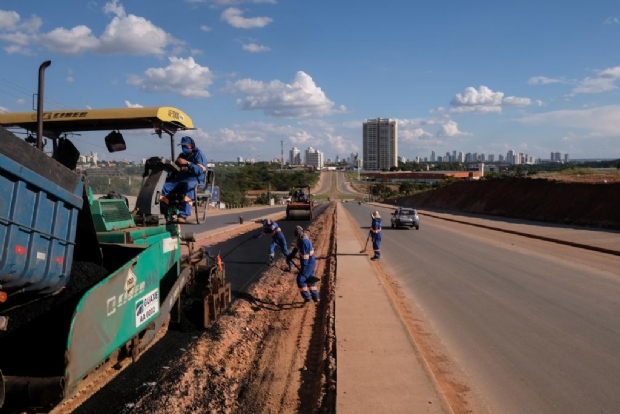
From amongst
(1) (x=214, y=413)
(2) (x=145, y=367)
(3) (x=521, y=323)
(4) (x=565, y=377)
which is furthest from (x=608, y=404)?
(2) (x=145, y=367)

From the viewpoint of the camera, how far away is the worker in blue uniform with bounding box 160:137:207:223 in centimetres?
805

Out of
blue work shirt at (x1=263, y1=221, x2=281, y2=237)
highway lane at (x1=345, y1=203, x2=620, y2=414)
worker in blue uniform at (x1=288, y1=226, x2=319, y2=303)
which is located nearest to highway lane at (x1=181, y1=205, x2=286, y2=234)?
blue work shirt at (x1=263, y1=221, x2=281, y2=237)

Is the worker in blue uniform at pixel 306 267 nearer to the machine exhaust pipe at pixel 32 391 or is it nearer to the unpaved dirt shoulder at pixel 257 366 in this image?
the unpaved dirt shoulder at pixel 257 366

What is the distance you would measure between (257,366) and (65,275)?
10.3 ft

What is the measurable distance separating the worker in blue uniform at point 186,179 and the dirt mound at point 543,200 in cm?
2584

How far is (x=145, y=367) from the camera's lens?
22.9ft

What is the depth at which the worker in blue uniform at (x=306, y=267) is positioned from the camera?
10.6 meters

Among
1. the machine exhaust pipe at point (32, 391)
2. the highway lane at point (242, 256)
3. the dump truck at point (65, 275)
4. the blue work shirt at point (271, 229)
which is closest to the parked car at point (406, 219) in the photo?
the highway lane at point (242, 256)

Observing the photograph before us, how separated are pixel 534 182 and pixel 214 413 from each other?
136ft

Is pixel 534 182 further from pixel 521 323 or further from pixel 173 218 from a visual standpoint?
pixel 173 218

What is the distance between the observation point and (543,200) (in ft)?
126

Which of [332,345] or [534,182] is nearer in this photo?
[332,345]

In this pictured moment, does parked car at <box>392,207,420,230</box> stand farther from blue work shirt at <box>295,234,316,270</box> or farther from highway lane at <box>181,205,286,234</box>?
blue work shirt at <box>295,234,316,270</box>

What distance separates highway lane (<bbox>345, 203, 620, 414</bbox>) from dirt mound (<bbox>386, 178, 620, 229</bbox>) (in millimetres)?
14362
